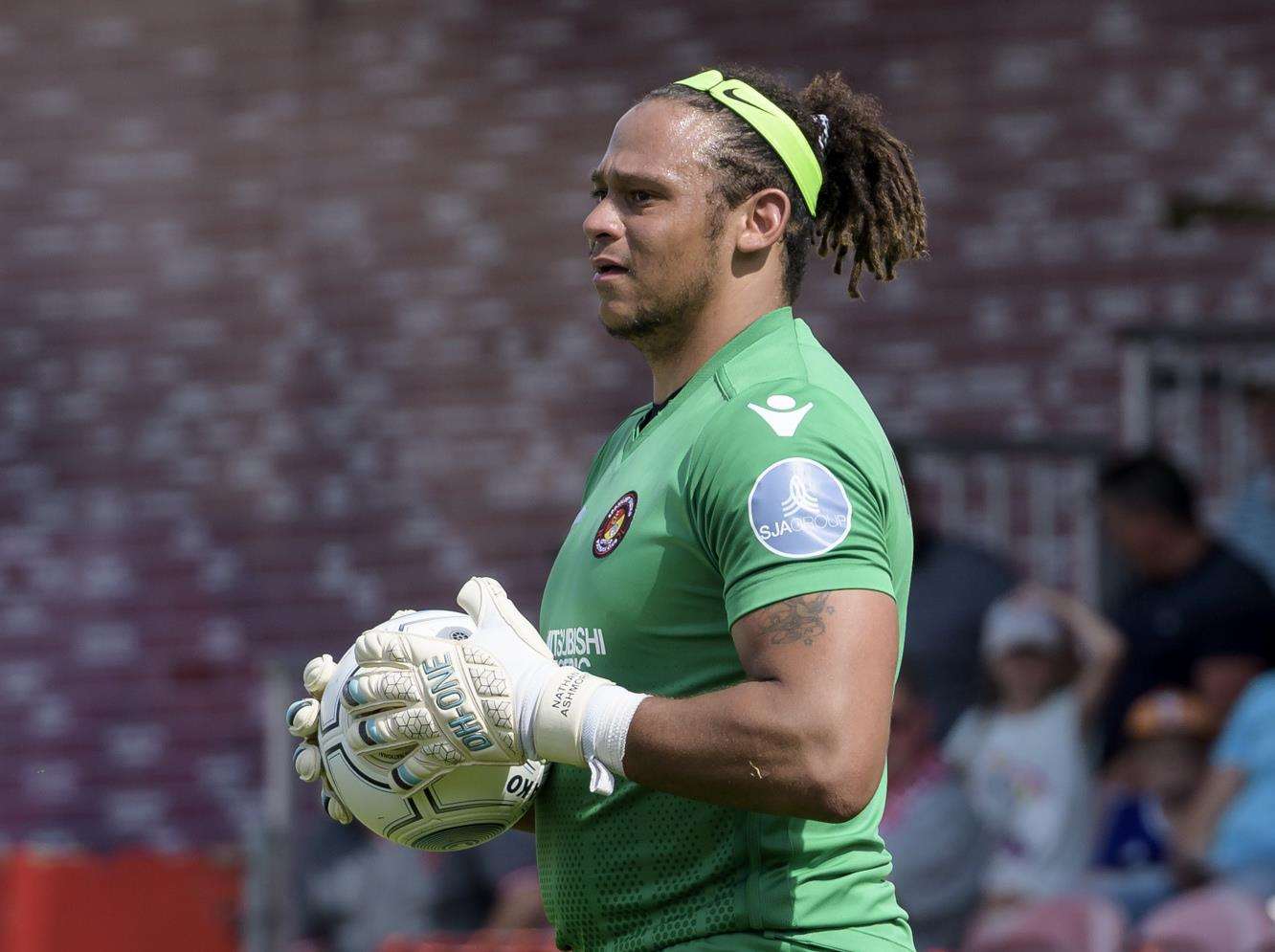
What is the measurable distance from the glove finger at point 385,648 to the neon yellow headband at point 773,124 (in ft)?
2.82

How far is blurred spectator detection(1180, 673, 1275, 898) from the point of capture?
553 centimetres

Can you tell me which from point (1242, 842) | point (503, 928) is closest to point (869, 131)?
point (1242, 842)

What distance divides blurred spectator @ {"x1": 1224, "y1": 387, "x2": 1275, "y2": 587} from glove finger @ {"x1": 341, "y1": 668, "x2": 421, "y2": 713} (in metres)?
5.01

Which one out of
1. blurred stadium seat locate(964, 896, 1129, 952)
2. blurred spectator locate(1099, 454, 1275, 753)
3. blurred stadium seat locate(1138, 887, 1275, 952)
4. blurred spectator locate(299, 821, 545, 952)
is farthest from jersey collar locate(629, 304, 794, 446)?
blurred spectator locate(299, 821, 545, 952)

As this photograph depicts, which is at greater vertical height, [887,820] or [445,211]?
[445,211]

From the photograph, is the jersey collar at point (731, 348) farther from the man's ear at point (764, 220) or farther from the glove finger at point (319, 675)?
the glove finger at point (319, 675)

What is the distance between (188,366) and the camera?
9.24 metres

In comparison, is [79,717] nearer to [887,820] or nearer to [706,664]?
[887,820]

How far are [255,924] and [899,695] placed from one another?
2.77 m

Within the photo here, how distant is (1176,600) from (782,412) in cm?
416

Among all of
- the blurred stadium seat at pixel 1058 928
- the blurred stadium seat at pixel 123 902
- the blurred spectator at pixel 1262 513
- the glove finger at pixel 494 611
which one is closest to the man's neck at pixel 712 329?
the glove finger at pixel 494 611

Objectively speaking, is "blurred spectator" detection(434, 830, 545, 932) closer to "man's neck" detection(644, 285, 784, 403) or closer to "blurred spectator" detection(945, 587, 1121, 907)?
"blurred spectator" detection(945, 587, 1121, 907)

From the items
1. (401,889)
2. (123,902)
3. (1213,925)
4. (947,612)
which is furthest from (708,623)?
(123,902)

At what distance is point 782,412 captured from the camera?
7.88 ft
